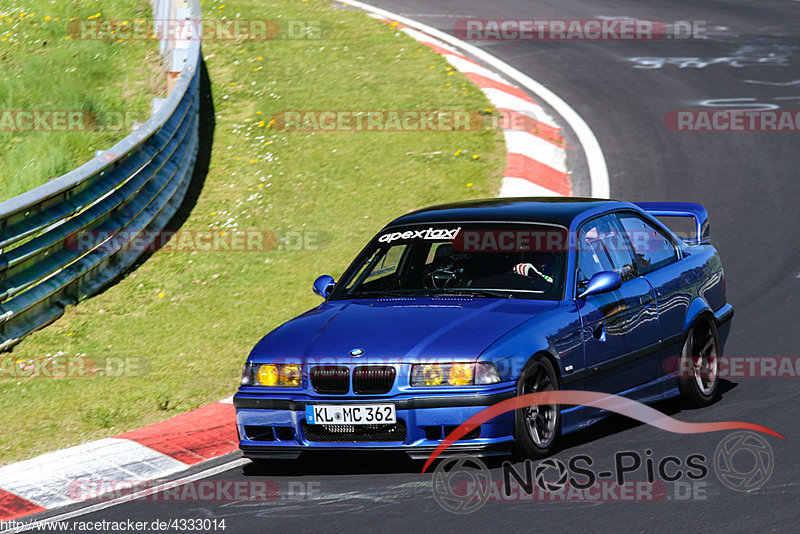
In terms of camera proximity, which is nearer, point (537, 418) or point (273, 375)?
point (537, 418)

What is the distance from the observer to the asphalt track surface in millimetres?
5207

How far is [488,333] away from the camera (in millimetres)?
5992

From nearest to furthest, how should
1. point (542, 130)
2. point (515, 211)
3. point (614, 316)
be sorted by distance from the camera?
point (614, 316) < point (515, 211) < point (542, 130)

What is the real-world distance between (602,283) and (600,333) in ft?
0.98

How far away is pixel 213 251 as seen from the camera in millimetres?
11727

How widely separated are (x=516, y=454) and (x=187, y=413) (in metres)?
2.77

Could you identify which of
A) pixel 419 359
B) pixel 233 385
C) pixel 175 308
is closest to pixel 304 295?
pixel 175 308

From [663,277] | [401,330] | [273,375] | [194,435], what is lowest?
[194,435]

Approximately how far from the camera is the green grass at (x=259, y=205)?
836 centimetres
